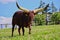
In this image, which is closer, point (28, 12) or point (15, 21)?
point (28, 12)

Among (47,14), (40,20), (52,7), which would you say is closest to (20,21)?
(40,20)

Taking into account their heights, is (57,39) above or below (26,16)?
below

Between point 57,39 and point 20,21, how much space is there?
878 cm

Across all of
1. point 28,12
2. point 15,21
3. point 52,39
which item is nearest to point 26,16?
point 28,12

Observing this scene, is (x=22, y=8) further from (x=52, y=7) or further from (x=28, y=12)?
(x=52, y=7)

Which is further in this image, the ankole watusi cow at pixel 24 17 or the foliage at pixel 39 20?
the foliage at pixel 39 20

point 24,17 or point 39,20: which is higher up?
point 39,20

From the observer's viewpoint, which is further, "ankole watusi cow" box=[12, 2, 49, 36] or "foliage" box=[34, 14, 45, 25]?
"foliage" box=[34, 14, 45, 25]

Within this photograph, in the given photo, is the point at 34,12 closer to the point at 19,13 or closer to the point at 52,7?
the point at 19,13

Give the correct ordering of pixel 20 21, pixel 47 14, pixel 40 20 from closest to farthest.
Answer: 1. pixel 20 21
2. pixel 40 20
3. pixel 47 14

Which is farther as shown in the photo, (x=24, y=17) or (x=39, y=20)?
(x=39, y=20)

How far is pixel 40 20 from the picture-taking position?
89.1 metres

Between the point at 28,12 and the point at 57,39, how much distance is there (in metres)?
7.91

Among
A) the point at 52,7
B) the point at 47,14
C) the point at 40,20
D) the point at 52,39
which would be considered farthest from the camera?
the point at 52,7
